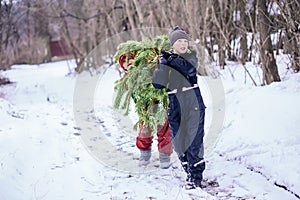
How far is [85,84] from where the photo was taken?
504 inches

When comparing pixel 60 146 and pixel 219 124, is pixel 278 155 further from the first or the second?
pixel 60 146

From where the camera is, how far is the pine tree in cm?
395

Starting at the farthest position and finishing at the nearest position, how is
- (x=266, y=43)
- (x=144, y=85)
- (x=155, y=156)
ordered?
(x=266, y=43), (x=155, y=156), (x=144, y=85)

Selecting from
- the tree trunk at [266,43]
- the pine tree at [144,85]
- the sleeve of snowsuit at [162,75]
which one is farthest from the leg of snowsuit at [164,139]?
the tree trunk at [266,43]

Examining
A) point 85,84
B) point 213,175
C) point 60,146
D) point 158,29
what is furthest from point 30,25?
point 213,175

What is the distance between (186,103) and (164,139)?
0.79 meters

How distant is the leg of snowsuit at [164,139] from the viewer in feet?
13.5

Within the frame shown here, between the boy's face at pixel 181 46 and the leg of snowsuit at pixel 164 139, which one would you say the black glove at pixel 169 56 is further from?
the leg of snowsuit at pixel 164 139

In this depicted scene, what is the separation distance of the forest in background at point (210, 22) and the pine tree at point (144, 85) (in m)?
2.18

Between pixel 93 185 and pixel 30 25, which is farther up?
pixel 30 25

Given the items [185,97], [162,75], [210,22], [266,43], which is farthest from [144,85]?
[210,22]

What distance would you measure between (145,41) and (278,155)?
1.95 m

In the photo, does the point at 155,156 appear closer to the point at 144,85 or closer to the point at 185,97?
the point at 144,85

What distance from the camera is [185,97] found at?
11.4ft
